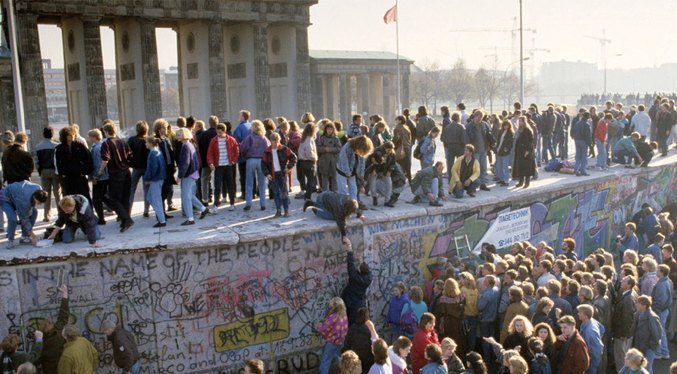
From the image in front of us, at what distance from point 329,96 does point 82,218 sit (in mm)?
44356

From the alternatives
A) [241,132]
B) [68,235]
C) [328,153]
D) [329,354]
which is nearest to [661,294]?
[329,354]

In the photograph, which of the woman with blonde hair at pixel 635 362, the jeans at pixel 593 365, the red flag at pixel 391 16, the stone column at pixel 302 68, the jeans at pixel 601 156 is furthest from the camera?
the red flag at pixel 391 16

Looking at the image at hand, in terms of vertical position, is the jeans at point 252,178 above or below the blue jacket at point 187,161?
below

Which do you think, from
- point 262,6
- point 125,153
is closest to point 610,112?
point 125,153

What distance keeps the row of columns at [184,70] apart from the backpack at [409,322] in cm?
2517

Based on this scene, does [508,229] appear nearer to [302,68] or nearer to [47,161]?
[47,161]

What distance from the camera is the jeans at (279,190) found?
11.8 metres

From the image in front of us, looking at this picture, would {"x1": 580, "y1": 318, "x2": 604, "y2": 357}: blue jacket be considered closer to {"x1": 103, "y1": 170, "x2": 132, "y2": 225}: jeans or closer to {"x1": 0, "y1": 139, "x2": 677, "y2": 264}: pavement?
{"x1": 0, "y1": 139, "x2": 677, "y2": 264}: pavement

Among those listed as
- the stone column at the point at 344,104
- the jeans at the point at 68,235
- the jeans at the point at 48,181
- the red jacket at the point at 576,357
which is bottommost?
the red jacket at the point at 576,357

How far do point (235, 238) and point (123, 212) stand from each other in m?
2.20

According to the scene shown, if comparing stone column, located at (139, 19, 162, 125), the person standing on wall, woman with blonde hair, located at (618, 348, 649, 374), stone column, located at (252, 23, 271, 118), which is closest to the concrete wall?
the person standing on wall

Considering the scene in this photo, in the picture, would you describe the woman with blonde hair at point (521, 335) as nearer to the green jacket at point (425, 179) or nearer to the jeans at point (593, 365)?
the jeans at point (593, 365)

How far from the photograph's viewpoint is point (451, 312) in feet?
32.3

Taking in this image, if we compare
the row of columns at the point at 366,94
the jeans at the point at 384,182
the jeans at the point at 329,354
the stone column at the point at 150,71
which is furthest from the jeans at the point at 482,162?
the row of columns at the point at 366,94
